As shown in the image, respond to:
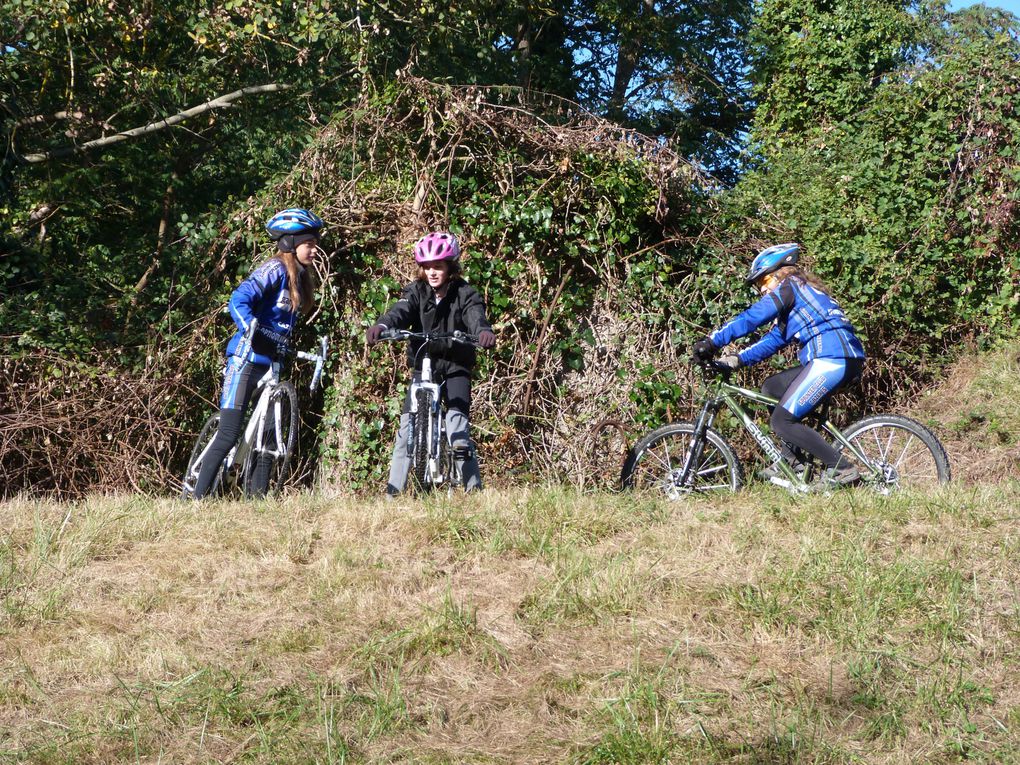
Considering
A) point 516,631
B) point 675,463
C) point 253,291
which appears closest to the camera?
point 516,631

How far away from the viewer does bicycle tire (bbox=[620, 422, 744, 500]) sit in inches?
297

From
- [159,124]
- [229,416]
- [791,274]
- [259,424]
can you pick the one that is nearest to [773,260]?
[791,274]

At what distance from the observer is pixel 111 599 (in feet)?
16.7

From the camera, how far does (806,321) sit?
23.7 ft

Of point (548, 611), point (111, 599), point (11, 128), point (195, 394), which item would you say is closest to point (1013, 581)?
point (548, 611)

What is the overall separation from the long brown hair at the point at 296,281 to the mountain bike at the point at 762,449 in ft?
8.51

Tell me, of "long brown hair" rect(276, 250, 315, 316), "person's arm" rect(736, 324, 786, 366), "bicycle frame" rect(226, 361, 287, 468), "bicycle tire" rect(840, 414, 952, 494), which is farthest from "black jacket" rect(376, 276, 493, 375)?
"bicycle tire" rect(840, 414, 952, 494)

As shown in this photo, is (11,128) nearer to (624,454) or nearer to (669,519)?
(624,454)

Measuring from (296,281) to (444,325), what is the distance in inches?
41.4

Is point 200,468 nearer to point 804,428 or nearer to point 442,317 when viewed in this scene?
point 442,317

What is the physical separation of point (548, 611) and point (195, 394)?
17.9ft

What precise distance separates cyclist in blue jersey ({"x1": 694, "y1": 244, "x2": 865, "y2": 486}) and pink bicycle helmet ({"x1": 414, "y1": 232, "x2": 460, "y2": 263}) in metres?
1.84

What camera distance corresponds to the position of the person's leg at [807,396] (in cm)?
711

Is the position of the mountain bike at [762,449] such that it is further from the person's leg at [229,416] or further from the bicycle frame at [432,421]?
the person's leg at [229,416]
